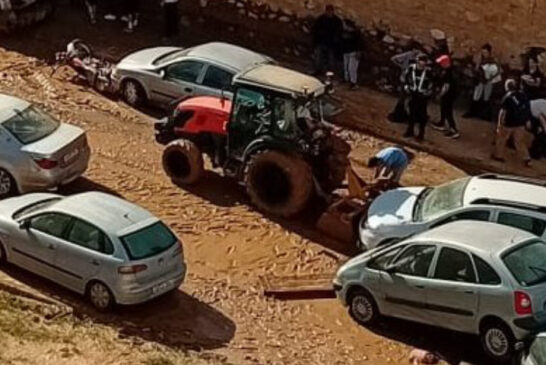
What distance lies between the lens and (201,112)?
2086cm

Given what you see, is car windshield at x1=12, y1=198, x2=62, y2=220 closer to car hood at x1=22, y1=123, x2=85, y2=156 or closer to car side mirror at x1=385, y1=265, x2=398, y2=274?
car hood at x1=22, y1=123, x2=85, y2=156

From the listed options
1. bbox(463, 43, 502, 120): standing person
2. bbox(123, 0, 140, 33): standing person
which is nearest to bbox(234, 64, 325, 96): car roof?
bbox(463, 43, 502, 120): standing person

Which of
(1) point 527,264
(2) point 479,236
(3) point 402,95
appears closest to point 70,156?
(3) point 402,95

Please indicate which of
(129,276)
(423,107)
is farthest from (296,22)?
(129,276)

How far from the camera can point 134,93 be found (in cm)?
2336

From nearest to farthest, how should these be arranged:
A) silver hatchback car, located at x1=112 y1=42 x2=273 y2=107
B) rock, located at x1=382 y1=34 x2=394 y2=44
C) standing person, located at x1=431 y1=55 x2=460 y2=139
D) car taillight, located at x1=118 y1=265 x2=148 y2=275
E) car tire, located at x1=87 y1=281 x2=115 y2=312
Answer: car taillight, located at x1=118 y1=265 x2=148 y2=275, car tire, located at x1=87 y1=281 x2=115 y2=312, silver hatchback car, located at x1=112 y1=42 x2=273 y2=107, standing person, located at x1=431 y1=55 x2=460 y2=139, rock, located at x1=382 y1=34 x2=394 y2=44

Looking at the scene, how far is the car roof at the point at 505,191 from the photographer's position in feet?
57.9

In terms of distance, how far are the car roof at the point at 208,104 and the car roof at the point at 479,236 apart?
5022mm

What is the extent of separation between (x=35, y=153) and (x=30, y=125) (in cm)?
67

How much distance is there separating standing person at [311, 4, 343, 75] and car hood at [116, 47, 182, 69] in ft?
9.30

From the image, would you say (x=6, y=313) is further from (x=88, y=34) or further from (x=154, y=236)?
(x=88, y=34)

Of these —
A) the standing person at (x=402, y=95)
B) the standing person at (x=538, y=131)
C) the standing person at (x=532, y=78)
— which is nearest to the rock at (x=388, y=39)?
the standing person at (x=402, y=95)

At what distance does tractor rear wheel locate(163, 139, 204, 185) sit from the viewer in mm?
20547

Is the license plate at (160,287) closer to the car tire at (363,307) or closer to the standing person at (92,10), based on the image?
the car tire at (363,307)
